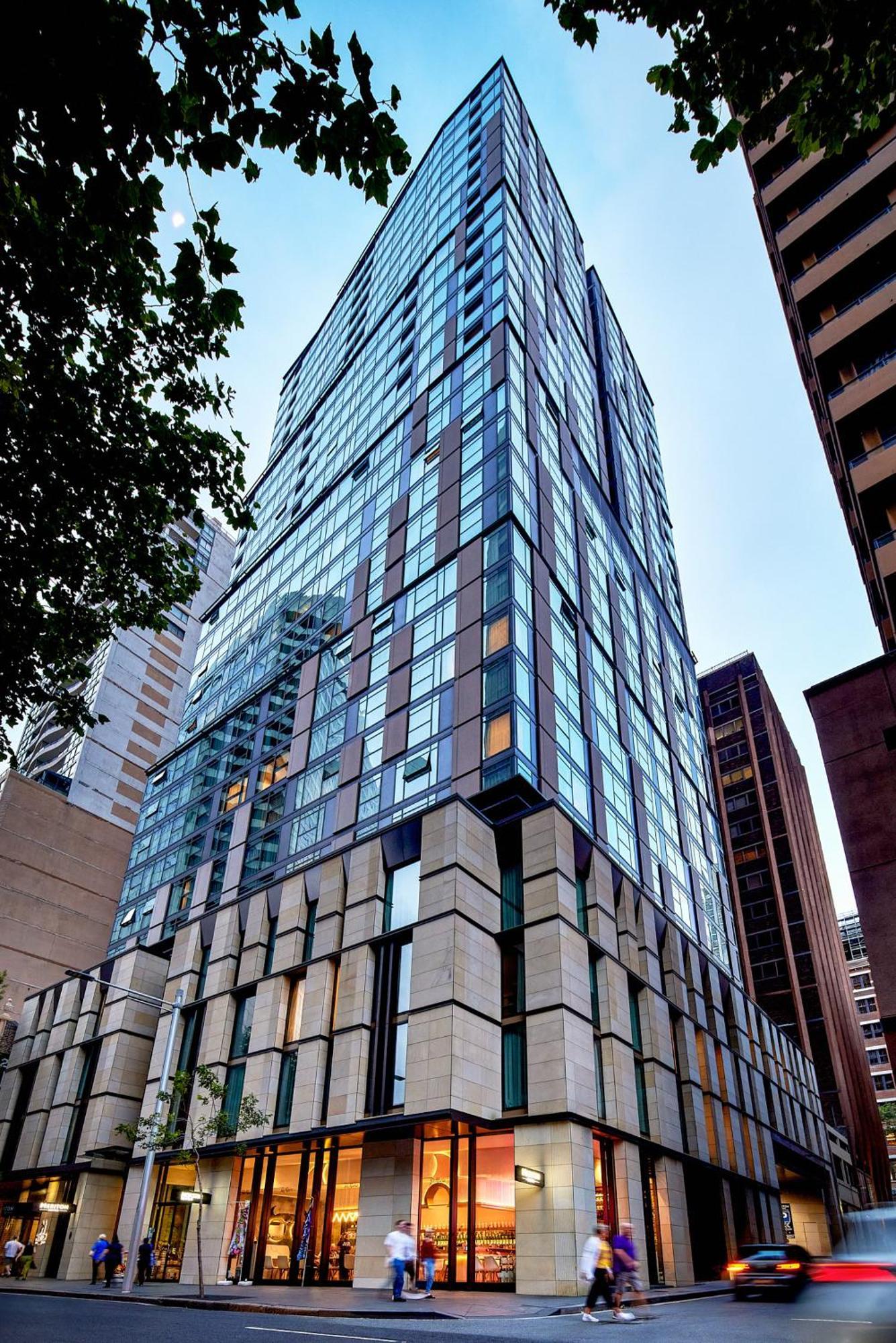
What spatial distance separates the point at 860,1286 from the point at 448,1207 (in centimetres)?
1833

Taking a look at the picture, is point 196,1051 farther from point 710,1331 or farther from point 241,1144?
point 710,1331

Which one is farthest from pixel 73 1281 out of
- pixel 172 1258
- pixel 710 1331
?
pixel 710 1331

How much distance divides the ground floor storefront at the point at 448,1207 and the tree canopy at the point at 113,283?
16.9 m

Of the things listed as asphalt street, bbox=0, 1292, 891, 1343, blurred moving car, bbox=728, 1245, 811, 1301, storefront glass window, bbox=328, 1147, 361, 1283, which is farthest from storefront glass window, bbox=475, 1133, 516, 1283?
asphalt street, bbox=0, 1292, 891, 1343

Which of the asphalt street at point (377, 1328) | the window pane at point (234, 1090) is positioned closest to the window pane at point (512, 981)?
the asphalt street at point (377, 1328)

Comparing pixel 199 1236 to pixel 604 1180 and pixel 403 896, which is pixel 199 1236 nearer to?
pixel 403 896

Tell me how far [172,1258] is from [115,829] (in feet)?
144

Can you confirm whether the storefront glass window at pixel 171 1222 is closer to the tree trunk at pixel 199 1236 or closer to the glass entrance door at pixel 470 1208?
the tree trunk at pixel 199 1236

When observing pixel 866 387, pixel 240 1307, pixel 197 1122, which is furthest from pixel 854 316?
pixel 197 1122

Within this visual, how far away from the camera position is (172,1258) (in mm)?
31000

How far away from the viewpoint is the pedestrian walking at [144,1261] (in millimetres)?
28156

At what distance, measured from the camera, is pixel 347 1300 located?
18188mm

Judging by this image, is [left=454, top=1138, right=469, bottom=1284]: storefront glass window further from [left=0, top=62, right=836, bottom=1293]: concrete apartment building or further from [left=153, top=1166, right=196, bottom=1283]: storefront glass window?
[left=153, top=1166, right=196, bottom=1283]: storefront glass window

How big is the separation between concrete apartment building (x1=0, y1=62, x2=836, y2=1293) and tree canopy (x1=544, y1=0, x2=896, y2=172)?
21.3 metres
